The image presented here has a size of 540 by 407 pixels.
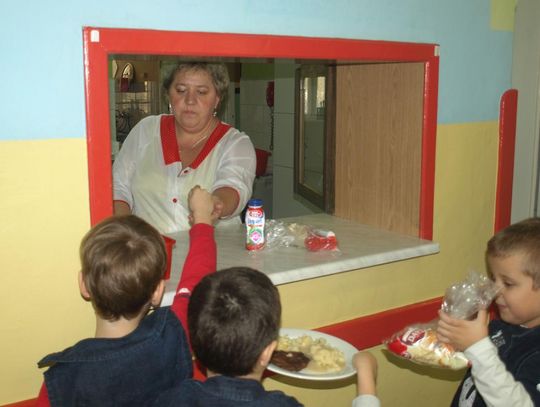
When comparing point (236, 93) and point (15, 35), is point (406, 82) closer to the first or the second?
point (15, 35)

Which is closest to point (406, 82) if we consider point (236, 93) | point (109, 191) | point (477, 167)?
point (477, 167)

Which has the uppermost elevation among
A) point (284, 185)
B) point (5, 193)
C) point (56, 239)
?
point (5, 193)

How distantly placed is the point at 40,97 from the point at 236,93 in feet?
14.1

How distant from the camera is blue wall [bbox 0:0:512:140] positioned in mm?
1266

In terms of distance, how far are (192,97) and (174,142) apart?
0.62 feet

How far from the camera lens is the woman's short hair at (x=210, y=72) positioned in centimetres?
212

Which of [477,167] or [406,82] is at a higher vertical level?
[406,82]

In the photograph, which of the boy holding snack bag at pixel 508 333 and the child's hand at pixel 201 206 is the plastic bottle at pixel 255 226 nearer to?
the child's hand at pixel 201 206

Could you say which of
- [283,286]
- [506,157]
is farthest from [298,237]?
[506,157]

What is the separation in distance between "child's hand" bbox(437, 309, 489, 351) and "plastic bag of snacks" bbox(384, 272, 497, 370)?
5cm

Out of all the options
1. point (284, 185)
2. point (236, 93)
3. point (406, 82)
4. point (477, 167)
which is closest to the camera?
point (406, 82)

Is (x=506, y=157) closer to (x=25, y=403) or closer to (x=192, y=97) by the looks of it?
(x=192, y=97)

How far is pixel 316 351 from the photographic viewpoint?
4.90ft

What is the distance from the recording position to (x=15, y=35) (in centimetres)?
125
